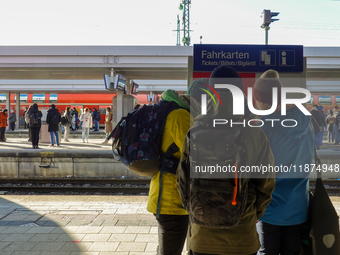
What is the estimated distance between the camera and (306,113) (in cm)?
245

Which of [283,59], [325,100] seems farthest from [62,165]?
[325,100]

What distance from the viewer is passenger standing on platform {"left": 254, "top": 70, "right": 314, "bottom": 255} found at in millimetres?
2357

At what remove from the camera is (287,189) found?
2371mm

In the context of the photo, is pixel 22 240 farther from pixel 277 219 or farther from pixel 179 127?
pixel 277 219

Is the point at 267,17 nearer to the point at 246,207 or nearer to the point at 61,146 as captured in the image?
the point at 61,146

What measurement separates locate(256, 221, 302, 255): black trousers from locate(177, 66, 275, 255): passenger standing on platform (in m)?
0.43

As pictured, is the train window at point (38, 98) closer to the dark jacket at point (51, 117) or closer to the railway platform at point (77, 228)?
the dark jacket at point (51, 117)

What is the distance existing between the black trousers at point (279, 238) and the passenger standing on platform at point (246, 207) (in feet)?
1.42

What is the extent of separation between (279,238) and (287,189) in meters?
0.35

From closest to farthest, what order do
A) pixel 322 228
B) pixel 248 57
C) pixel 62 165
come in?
1. pixel 322 228
2. pixel 248 57
3. pixel 62 165

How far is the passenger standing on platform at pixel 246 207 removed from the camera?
6.28ft

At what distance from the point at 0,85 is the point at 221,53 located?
28.6 metres

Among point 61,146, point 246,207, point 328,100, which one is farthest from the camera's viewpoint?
point 328,100

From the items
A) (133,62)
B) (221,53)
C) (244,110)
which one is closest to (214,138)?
(244,110)
